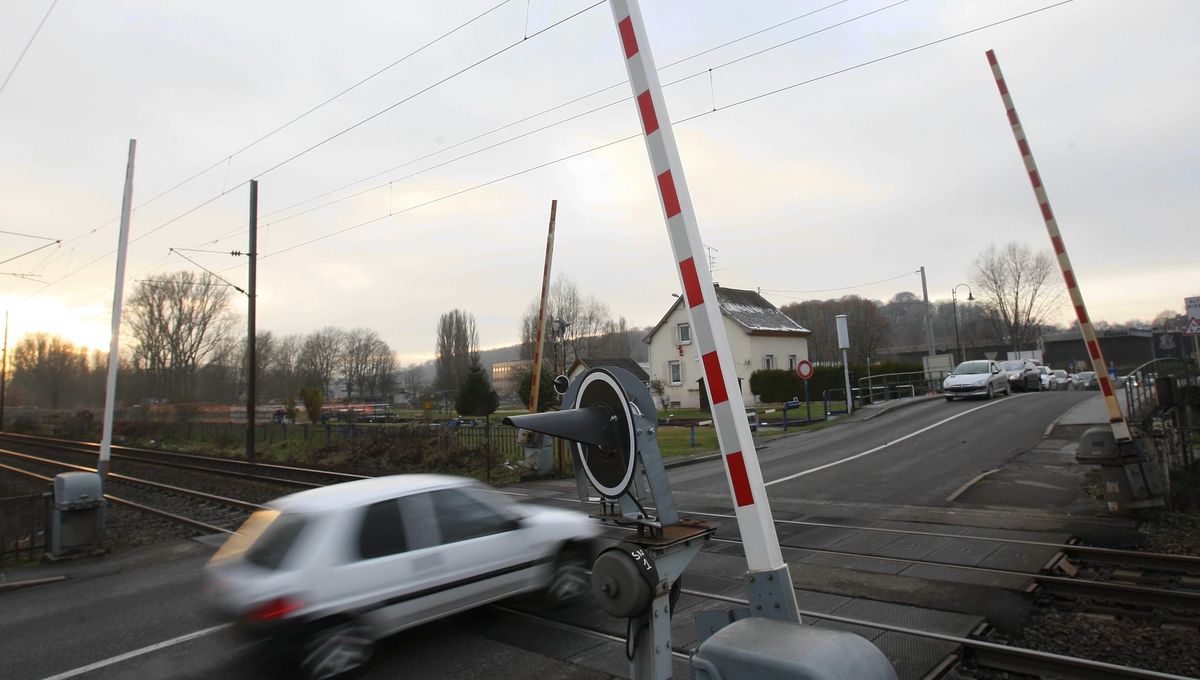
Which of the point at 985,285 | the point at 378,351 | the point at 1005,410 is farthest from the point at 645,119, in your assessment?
the point at 378,351

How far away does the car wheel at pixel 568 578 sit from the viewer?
6.28 m

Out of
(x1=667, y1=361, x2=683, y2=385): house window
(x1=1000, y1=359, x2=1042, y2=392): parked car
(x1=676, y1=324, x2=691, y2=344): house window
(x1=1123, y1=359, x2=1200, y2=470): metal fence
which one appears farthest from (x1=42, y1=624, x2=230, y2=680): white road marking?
(x1=667, y1=361, x2=683, y2=385): house window

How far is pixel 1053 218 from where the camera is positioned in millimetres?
8766

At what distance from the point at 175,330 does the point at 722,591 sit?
64.1 m

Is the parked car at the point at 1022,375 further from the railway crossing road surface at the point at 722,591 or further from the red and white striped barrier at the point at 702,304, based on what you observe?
the red and white striped barrier at the point at 702,304

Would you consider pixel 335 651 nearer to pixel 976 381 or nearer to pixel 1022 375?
pixel 976 381

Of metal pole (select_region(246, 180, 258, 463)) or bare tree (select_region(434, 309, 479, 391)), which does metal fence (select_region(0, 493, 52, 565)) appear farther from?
bare tree (select_region(434, 309, 479, 391))

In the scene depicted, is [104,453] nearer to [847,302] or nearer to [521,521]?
[521,521]

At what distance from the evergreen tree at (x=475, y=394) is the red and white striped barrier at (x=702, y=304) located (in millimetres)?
40298

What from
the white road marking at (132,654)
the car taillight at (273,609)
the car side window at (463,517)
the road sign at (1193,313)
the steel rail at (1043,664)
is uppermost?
the road sign at (1193,313)

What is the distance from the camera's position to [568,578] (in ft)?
20.9

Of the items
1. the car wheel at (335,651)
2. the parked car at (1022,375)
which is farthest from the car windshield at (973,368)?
the car wheel at (335,651)

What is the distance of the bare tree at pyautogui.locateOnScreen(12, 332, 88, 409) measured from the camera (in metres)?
62.5

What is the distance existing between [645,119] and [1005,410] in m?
24.7
